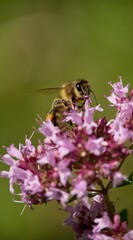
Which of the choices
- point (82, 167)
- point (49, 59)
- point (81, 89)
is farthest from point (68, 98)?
point (49, 59)

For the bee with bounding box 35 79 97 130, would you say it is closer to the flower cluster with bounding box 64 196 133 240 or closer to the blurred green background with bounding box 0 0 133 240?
the flower cluster with bounding box 64 196 133 240

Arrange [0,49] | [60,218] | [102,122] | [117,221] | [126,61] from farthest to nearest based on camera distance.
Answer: [0,49] < [126,61] < [60,218] < [102,122] < [117,221]

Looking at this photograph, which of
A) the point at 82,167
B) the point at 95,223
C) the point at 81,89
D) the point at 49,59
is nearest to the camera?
the point at 82,167

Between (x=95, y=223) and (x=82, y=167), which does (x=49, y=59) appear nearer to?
(x=95, y=223)

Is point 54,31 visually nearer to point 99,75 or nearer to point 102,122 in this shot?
point 99,75

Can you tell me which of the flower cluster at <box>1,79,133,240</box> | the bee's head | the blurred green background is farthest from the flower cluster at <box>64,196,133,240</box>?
the blurred green background

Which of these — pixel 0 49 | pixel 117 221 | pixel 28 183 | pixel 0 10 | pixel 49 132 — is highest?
pixel 0 10

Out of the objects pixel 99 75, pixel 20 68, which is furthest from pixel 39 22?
pixel 99 75

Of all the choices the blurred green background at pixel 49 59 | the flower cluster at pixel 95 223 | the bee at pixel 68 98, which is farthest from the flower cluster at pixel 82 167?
the blurred green background at pixel 49 59
